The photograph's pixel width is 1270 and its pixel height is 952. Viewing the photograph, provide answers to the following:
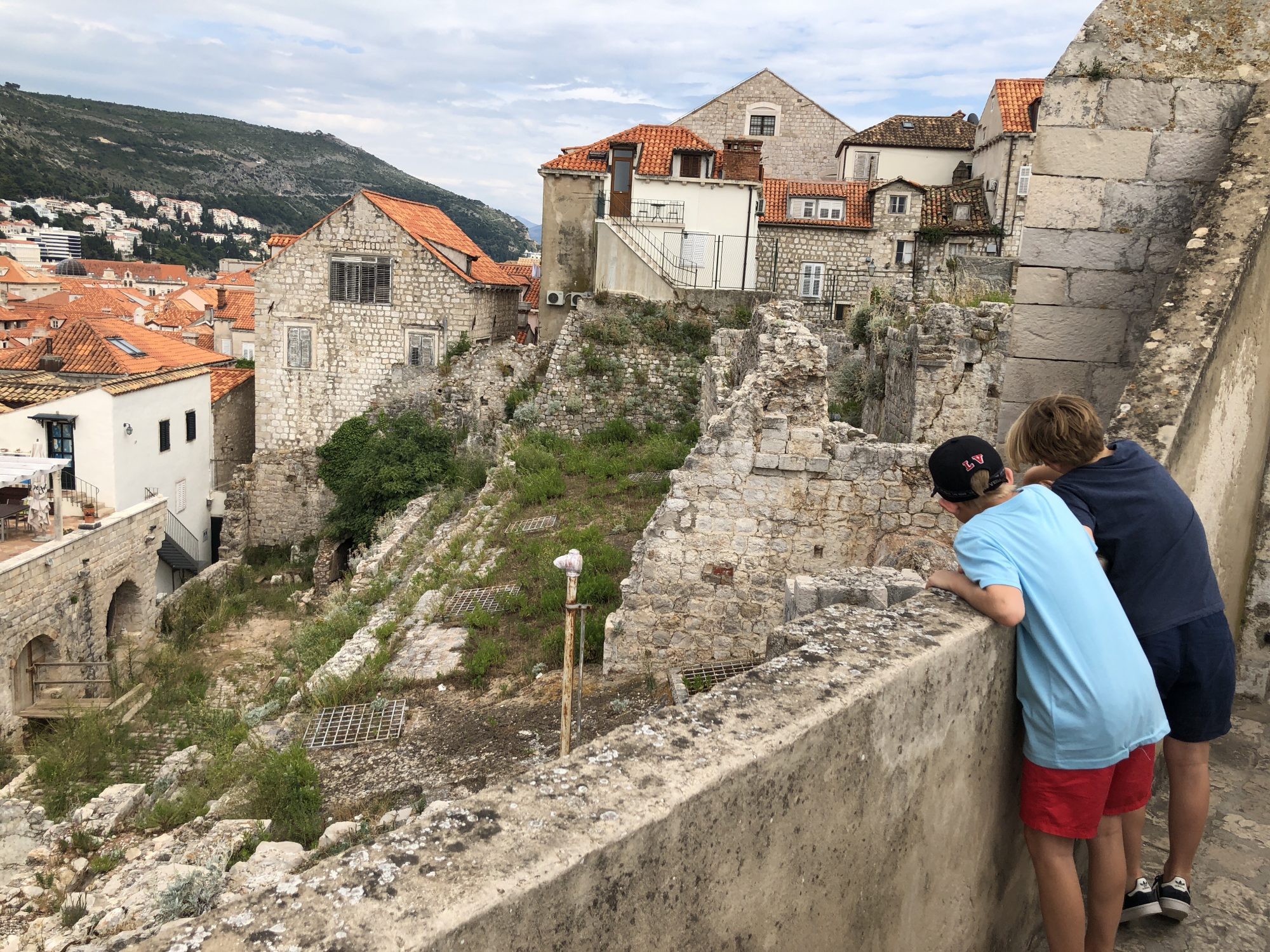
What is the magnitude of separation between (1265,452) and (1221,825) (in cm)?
191

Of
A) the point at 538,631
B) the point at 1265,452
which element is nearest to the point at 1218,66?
the point at 1265,452

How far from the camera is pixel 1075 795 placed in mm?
2393

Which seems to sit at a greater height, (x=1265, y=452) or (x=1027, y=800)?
(x=1265, y=452)

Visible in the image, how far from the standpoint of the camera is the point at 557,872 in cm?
151

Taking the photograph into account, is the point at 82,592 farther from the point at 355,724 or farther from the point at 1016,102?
the point at 1016,102

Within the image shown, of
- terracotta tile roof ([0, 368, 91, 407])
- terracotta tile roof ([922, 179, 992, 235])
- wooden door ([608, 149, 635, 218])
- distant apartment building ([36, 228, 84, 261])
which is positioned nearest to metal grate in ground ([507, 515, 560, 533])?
wooden door ([608, 149, 635, 218])

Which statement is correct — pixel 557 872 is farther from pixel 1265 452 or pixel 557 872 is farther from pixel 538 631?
pixel 538 631

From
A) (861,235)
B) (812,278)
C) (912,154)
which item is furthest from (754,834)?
(912,154)

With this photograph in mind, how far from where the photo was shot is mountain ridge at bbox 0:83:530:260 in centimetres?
12475

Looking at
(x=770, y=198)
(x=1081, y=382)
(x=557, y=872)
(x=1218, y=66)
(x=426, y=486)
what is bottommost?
(x=426, y=486)

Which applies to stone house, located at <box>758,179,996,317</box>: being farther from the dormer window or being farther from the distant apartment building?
the distant apartment building

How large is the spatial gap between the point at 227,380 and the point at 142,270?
8093 cm

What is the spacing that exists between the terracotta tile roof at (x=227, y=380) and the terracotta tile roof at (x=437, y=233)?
693 centimetres

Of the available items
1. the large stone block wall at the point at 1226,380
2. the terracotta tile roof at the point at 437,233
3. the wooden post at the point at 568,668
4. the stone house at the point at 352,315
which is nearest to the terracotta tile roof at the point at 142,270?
the terracotta tile roof at the point at 437,233
